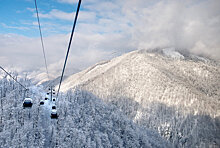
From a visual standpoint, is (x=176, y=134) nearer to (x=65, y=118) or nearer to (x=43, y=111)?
(x=65, y=118)

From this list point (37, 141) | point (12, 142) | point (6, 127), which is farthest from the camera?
point (6, 127)

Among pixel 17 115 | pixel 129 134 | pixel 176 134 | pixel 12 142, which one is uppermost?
pixel 17 115

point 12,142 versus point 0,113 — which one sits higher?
point 0,113

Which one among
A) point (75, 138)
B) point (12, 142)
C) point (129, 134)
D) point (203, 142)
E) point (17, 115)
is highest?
point (17, 115)

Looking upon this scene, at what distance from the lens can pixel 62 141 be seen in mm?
55406

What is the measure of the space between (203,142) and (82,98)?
159 m

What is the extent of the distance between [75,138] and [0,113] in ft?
99.4

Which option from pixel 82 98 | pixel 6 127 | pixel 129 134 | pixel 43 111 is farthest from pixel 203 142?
pixel 6 127

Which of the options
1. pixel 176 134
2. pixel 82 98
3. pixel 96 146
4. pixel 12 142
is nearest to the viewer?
pixel 12 142

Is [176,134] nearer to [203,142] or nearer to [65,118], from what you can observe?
[203,142]

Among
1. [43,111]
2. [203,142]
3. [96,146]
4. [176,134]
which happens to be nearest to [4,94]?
[43,111]

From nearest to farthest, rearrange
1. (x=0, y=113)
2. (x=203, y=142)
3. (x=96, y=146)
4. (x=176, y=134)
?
(x=0, y=113) → (x=96, y=146) → (x=176, y=134) → (x=203, y=142)

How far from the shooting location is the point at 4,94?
7950 centimetres

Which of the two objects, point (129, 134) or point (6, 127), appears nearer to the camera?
point (6, 127)
